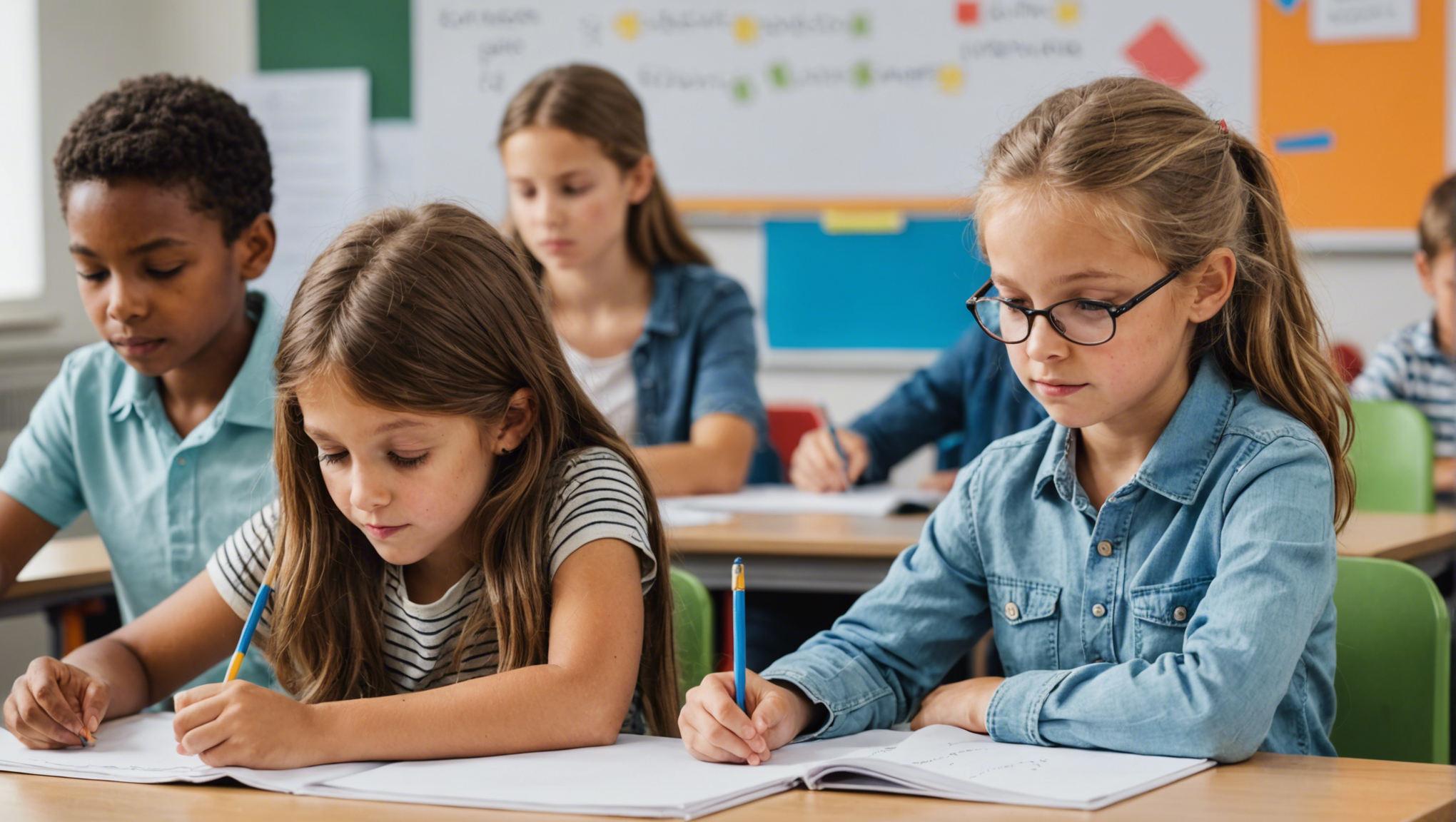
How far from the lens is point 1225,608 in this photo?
1.06m

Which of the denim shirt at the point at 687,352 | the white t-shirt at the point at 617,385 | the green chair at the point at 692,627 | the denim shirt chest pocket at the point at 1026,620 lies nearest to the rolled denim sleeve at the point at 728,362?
the denim shirt at the point at 687,352

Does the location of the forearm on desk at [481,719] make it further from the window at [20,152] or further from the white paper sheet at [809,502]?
the window at [20,152]

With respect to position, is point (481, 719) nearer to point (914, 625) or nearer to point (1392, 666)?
point (914, 625)

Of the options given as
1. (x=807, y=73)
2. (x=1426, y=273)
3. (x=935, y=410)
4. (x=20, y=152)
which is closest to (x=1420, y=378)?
(x=1426, y=273)

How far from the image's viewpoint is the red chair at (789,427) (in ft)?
10.3

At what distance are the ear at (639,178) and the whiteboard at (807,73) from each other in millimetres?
1267

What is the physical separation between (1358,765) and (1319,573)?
0.14 m

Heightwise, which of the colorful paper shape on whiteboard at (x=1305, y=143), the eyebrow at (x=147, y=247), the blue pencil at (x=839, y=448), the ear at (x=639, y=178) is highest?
the colorful paper shape on whiteboard at (x=1305, y=143)

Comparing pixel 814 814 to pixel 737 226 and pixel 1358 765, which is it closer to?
pixel 1358 765

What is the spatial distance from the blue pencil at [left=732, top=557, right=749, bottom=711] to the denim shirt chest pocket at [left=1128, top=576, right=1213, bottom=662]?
1.07ft

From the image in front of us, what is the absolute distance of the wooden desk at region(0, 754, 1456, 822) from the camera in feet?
2.94

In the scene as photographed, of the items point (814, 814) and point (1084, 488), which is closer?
point (814, 814)

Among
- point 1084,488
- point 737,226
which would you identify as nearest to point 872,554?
point 1084,488

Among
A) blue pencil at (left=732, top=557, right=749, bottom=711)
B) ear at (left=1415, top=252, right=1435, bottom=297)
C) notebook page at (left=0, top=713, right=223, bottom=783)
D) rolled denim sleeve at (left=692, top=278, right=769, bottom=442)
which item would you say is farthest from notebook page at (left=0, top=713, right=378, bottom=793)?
ear at (left=1415, top=252, right=1435, bottom=297)
